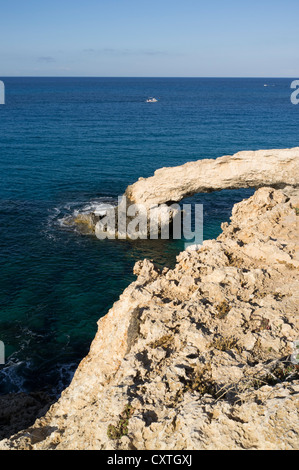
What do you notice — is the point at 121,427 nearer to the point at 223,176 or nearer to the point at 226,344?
the point at 226,344

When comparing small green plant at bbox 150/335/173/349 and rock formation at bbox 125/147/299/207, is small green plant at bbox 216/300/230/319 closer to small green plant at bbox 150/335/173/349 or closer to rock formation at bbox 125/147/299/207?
small green plant at bbox 150/335/173/349

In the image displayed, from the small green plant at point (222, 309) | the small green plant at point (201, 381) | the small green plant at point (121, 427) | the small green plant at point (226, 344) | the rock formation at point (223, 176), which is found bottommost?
the small green plant at point (121, 427)

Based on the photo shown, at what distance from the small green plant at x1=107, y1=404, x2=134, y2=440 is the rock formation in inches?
742

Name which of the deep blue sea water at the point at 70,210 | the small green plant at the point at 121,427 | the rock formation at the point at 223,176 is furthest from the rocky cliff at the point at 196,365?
the rock formation at the point at 223,176

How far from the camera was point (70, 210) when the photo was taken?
34.3m

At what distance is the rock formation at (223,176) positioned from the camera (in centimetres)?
2255

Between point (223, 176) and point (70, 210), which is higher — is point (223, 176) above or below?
above

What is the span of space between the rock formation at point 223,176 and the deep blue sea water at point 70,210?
165 inches

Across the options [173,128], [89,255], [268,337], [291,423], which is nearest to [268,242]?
[268,337]

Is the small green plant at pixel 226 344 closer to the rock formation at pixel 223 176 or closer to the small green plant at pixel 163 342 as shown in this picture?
the small green plant at pixel 163 342

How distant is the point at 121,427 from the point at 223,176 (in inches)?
783

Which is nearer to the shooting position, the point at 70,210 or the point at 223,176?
the point at 223,176

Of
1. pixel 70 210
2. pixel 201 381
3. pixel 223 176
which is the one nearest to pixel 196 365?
pixel 201 381
